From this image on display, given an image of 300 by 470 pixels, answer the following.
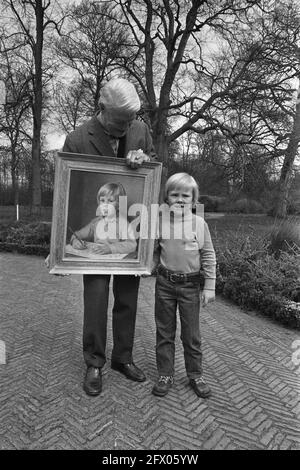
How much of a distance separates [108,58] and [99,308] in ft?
48.3

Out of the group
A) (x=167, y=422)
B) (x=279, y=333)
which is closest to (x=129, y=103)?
(x=167, y=422)

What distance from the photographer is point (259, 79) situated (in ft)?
42.3

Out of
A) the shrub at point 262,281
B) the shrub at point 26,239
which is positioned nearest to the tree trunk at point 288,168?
the shrub at point 262,281

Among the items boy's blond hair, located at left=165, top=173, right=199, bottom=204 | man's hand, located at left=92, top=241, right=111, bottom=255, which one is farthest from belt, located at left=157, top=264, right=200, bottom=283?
boy's blond hair, located at left=165, top=173, right=199, bottom=204

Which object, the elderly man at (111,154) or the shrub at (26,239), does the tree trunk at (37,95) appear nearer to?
the shrub at (26,239)

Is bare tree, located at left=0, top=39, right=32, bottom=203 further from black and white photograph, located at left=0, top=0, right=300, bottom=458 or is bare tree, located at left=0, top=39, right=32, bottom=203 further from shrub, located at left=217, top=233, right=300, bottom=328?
shrub, located at left=217, top=233, right=300, bottom=328

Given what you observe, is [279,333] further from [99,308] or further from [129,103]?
[129,103]

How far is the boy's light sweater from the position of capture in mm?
2725

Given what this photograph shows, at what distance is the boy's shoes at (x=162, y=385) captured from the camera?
2850 millimetres

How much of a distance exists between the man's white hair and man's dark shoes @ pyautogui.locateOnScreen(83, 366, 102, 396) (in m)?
1.97

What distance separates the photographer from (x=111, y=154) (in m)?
2.74

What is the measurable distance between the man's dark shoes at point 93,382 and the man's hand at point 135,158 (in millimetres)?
1603

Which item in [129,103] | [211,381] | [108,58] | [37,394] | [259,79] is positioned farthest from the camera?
[108,58]

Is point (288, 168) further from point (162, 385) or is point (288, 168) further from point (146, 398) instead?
point (146, 398)
